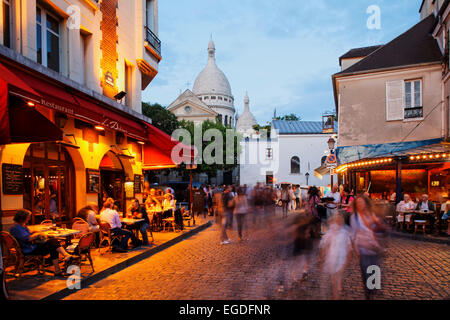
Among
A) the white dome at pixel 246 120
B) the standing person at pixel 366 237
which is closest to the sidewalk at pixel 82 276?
the standing person at pixel 366 237

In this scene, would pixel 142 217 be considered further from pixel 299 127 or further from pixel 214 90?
pixel 214 90

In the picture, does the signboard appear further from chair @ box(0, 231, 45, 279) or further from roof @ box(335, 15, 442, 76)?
roof @ box(335, 15, 442, 76)

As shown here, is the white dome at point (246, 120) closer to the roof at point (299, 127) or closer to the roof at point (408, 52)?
the roof at point (299, 127)

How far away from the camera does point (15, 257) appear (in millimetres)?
5684

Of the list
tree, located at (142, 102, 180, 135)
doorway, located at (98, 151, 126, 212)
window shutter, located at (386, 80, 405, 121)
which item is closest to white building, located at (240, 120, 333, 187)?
tree, located at (142, 102, 180, 135)

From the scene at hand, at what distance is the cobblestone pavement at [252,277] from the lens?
521 cm

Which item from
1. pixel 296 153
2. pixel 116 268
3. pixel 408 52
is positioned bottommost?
pixel 116 268

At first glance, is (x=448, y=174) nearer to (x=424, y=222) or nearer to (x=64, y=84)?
A: (x=424, y=222)

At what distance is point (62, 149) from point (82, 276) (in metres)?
4.56

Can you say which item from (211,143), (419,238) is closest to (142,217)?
(419,238)

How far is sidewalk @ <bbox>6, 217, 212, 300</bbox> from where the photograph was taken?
199 inches

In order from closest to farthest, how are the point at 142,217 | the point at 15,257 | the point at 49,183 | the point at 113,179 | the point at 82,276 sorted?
the point at 15,257
the point at 82,276
the point at 49,183
the point at 142,217
the point at 113,179

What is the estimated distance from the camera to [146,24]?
15008 millimetres
